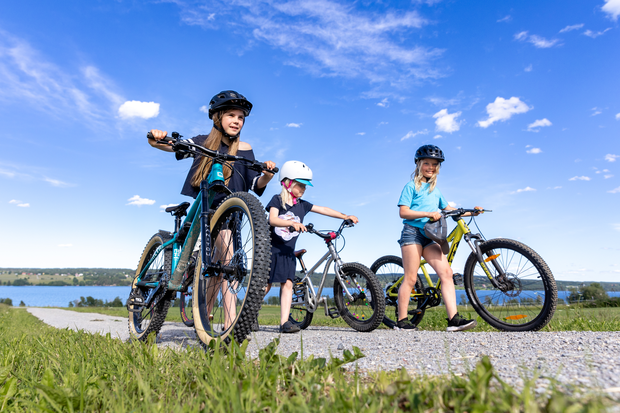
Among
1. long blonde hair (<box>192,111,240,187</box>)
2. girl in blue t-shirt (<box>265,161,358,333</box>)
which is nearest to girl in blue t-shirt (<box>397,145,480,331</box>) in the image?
girl in blue t-shirt (<box>265,161,358,333</box>)

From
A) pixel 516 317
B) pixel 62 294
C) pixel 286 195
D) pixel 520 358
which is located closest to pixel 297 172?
pixel 286 195

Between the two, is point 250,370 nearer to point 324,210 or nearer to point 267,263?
point 267,263

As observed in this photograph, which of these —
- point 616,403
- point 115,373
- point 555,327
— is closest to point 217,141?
point 115,373

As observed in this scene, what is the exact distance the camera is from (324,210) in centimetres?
544

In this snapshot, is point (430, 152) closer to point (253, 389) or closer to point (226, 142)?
point (226, 142)

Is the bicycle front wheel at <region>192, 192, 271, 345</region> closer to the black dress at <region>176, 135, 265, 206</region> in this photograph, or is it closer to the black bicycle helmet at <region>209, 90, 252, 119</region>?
the black dress at <region>176, 135, 265, 206</region>

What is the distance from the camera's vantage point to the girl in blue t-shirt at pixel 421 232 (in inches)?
192

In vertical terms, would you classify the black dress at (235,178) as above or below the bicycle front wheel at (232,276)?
above

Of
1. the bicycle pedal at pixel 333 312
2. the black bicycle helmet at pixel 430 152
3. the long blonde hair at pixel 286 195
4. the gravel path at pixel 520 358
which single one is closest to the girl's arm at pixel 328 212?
the long blonde hair at pixel 286 195

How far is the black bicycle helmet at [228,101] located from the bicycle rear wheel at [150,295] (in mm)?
1777

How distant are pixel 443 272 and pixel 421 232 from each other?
614 mm

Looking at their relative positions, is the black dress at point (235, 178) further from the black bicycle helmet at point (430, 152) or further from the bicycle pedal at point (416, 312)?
the bicycle pedal at point (416, 312)

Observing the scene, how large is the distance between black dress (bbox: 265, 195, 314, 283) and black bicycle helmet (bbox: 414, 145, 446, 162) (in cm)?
203

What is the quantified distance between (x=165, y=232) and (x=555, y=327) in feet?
16.9
